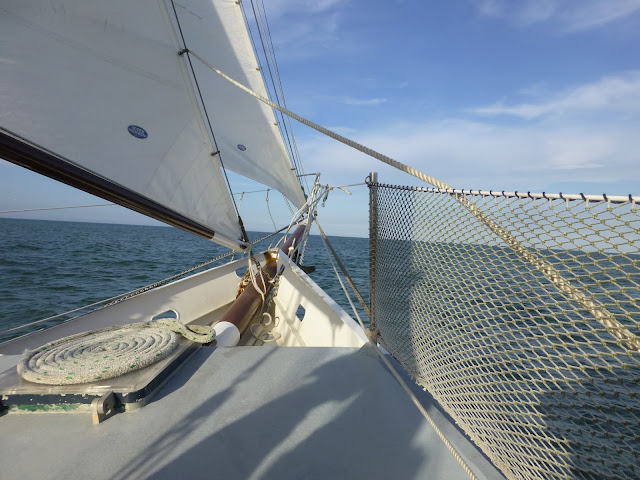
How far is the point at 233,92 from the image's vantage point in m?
6.03

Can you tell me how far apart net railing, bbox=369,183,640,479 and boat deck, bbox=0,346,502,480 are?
0.61 feet

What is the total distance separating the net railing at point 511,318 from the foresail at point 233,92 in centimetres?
476

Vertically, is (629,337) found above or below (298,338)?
above

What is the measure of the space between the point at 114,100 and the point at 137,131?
0.27 meters

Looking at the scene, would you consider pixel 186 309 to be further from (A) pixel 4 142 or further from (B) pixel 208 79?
(B) pixel 208 79

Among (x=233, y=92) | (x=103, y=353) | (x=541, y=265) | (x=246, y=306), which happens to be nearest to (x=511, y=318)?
(x=541, y=265)

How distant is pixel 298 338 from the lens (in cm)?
393

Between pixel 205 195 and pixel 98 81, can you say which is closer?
pixel 98 81

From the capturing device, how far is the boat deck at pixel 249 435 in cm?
119

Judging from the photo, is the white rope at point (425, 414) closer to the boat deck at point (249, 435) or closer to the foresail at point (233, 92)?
the boat deck at point (249, 435)

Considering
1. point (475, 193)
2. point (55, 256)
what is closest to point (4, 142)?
point (475, 193)

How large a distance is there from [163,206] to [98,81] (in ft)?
3.53

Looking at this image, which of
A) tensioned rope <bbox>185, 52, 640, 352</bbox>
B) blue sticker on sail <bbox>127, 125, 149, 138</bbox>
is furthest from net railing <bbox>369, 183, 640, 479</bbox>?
blue sticker on sail <bbox>127, 125, 149, 138</bbox>

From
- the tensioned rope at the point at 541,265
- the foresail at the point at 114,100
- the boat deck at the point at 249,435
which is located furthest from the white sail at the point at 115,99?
the tensioned rope at the point at 541,265
